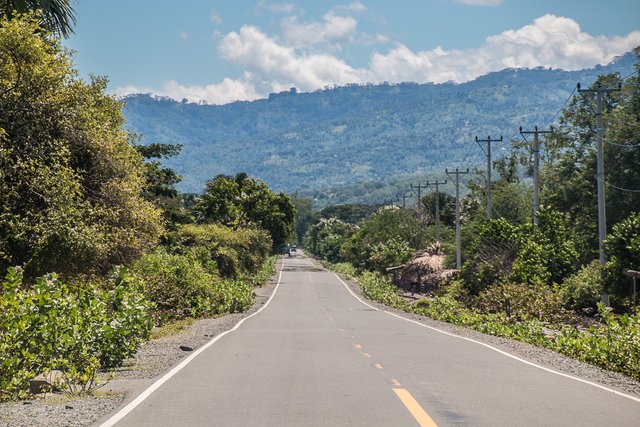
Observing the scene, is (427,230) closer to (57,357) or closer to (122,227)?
(122,227)

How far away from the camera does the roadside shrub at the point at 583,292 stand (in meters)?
31.6

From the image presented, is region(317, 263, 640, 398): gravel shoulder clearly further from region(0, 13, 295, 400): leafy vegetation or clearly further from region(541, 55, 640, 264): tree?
region(541, 55, 640, 264): tree

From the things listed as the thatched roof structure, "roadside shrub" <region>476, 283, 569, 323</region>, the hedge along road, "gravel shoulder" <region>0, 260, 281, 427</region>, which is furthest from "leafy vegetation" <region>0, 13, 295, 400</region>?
the thatched roof structure

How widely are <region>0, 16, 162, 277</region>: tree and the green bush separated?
361cm

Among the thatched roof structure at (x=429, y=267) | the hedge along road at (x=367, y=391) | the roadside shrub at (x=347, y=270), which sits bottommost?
the hedge along road at (x=367, y=391)

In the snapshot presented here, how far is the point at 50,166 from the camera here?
55.9 ft

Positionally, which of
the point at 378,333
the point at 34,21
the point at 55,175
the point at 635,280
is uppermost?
the point at 34,21

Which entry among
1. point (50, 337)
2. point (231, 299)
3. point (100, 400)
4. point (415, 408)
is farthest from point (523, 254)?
point (100, 400)

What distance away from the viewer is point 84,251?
682 inches

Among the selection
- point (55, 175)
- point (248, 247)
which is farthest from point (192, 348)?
point (248, 247)

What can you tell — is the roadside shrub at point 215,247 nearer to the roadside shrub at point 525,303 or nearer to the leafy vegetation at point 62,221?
the roadside shrub at point 525,303

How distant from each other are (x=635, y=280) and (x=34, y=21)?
64.8 ft

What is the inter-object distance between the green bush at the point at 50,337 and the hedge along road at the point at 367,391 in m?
1.28

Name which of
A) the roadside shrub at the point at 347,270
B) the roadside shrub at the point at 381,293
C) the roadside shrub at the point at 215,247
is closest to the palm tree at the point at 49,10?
the roadside shrub at the point at 215,247
